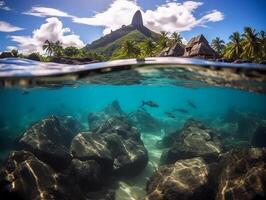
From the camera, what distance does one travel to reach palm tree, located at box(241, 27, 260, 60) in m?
48.3

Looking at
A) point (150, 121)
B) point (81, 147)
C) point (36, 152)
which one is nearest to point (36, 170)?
point (36, 152)

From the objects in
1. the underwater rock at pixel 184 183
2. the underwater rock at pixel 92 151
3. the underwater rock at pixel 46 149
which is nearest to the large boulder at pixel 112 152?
the underwater rock at pixel 92 151

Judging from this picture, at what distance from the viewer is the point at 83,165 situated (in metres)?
11.2

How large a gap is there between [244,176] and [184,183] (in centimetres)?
225

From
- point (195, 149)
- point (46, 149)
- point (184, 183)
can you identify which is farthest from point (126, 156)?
point (184, 183)

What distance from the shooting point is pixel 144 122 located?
29.0 m

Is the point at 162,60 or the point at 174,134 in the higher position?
the point at 162,60

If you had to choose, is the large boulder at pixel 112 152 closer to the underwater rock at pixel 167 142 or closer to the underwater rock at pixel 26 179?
the underwater rock at pixel 26 179

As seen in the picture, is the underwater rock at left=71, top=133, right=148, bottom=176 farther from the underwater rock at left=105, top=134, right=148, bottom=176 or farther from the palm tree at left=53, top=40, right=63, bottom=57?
the palm tree at left=53, top=40, right=63, bottom=57

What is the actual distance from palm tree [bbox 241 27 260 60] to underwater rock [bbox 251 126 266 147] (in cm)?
3215

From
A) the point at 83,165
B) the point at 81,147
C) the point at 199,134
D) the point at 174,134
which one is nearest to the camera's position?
the point at 83,165

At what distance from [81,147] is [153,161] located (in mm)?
5843

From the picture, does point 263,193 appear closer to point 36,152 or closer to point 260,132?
point 36,152

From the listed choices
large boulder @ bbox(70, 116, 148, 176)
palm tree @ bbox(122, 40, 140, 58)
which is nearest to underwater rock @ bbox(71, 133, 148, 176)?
large boulder @ bbox(70, 116, 148, 176)
